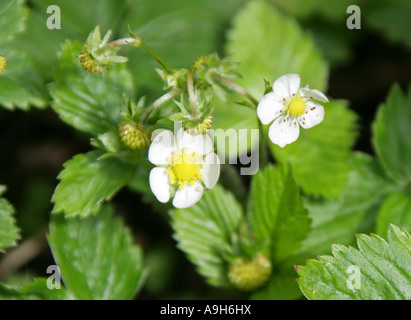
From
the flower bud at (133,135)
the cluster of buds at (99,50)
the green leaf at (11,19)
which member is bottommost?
the flower bud at (133,135)

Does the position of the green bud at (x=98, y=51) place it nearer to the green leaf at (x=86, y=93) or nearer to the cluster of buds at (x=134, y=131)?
the cluster of buds at (x=134, y=131)

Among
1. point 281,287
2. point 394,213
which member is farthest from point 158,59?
point 394,213

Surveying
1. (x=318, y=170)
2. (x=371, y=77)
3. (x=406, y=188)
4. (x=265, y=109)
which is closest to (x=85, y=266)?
(x=265, y=109)

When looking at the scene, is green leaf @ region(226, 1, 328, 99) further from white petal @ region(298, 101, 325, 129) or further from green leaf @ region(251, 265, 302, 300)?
green leaf @ region(251, 265, 302, 300)

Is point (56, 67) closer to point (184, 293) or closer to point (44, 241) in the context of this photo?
point (44, 241)

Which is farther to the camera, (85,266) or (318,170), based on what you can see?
(318,170)

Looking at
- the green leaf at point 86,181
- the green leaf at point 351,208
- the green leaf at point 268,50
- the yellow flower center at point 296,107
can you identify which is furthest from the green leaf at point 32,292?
the green leaf at point 268,50

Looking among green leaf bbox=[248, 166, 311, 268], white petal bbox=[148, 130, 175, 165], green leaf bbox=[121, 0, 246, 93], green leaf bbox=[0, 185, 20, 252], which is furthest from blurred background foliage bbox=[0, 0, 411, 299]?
white petal bbox=[148, 130, 175, 165]
